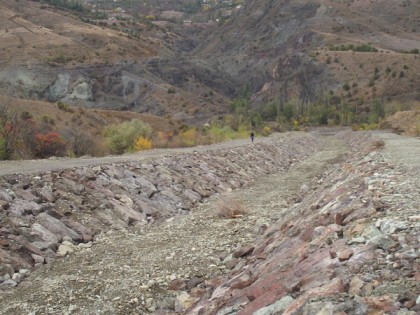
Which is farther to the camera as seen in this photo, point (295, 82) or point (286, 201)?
point (295, 82)

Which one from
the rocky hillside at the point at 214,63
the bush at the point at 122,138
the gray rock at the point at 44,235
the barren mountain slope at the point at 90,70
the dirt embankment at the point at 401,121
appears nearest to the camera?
the gray rock at the point at 44,235

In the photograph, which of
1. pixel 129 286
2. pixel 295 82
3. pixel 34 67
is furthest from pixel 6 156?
pixel 295 82

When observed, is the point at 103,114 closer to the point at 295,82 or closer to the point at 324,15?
→ the point at 295,82

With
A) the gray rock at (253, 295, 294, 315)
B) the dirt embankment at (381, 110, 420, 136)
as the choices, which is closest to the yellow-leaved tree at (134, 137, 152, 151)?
the gray rock at (253, 295, 294, 315)

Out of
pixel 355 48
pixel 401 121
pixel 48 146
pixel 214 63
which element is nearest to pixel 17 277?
pixel 48 146

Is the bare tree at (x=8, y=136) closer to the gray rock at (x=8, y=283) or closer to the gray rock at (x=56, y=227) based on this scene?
the gray rock at (x=56, y=227)

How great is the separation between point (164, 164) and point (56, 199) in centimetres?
708

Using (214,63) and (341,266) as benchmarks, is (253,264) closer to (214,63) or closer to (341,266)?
(341,266)

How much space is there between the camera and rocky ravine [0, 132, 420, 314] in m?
4.31

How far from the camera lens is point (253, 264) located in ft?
23.7

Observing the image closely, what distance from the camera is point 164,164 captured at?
18578 mm

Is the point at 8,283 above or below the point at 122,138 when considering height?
above

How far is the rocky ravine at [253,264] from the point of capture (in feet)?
14.1

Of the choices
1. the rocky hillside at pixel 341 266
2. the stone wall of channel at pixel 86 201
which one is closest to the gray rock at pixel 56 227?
the stone wall of channel at pixel 86 201
